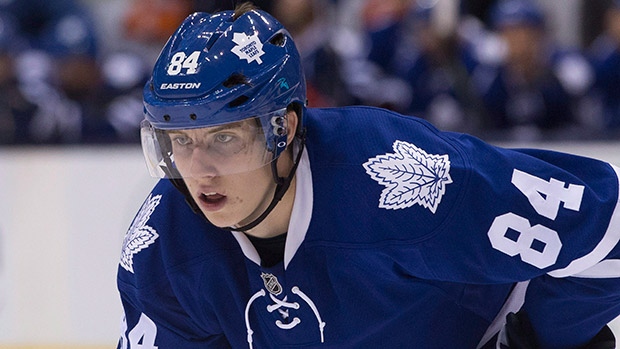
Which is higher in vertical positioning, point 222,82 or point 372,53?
point 222,82

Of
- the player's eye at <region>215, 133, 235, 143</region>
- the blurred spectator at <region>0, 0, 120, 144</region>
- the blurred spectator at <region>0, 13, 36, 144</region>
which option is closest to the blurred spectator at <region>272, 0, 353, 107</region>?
the blurred spectator at <region>0, 0, 120, 144</region>

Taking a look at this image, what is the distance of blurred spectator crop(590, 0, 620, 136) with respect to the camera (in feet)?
16.6

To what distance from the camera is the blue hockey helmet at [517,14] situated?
5.18 metres

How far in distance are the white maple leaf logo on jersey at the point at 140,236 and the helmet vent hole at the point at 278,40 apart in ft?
1.66

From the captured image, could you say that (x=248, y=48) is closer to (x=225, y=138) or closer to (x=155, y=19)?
(x=225, y=138)

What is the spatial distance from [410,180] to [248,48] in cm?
46

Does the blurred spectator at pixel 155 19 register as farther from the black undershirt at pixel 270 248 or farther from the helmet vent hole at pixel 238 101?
the helmet vent hole at pixel 238 101

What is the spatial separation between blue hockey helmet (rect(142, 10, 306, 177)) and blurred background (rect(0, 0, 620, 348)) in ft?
5.04

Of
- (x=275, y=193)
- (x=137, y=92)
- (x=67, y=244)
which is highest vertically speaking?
(x=275, y=193)

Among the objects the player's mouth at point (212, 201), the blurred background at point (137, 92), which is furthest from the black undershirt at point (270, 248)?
the blurred background at point (137, 92)

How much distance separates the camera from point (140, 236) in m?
2.51

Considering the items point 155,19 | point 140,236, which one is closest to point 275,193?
point 140,236

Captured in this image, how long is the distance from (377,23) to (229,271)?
3.46 metres

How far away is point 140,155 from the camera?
4.63m
